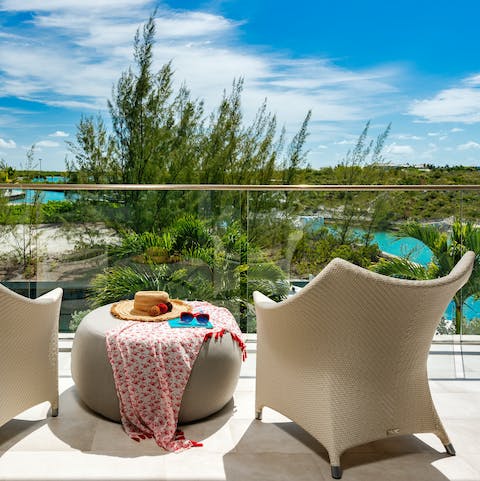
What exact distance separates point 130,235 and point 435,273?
1.84 m

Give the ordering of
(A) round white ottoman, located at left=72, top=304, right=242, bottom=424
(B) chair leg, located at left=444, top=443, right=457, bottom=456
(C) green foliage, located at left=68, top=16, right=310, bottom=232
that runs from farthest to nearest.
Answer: (C) green foliage, located at left=68, top=16, right=310, bottom=232, (A) round white ottoman, located at left=72, top=304, right=242, bottom=424, (B) chair leg, located at left=444, top=443, right=457, bottom=456

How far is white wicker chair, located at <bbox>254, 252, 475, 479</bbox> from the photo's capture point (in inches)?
74.5

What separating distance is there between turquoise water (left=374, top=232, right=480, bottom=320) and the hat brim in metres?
1.28

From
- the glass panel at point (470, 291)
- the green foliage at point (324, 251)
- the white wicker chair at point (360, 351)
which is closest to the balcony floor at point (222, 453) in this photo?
the white wicker chair at point (360, 351)

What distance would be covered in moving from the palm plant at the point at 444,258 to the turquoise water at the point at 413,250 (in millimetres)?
25

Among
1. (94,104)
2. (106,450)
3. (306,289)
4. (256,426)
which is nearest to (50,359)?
(106,450)

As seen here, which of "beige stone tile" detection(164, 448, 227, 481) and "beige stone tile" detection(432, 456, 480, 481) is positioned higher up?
"beige stone tile" detection(432, 456, 480, 481)

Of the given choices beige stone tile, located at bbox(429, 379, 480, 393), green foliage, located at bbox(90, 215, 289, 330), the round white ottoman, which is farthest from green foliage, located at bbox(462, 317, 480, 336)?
the round white ottoman

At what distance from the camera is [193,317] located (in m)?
2.54

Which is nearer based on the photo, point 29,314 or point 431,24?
point 29,314

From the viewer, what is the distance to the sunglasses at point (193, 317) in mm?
2508

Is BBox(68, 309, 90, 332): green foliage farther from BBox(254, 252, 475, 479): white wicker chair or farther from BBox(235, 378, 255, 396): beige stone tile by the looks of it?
BBox(254, 252, 475, 479): white wicker chair

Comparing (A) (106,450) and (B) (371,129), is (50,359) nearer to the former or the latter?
(A) (106,450)

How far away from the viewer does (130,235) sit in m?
3.36
